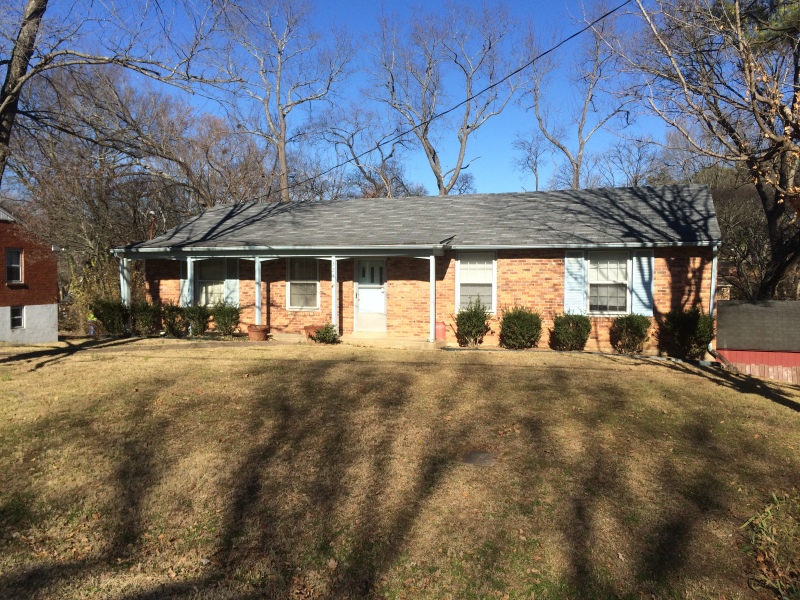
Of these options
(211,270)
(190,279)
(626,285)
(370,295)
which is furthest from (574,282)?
(190,279)

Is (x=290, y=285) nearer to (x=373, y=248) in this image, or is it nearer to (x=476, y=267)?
(x=373, y=248)

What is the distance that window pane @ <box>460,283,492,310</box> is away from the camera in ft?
49.9

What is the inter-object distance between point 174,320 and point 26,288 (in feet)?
43.7

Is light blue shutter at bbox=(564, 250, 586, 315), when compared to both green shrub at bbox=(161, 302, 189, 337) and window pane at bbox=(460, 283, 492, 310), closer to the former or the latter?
window pane at bbox=(460, 283, 492, 310)

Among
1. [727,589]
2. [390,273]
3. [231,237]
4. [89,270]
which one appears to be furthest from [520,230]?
[89,270]

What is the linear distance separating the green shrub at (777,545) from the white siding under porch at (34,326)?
86.1 feet

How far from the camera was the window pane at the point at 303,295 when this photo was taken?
16703 mm

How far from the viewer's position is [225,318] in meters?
15.9

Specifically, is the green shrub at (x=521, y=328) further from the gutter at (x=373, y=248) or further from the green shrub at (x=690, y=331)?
the green shrub at (x=690, y=331)

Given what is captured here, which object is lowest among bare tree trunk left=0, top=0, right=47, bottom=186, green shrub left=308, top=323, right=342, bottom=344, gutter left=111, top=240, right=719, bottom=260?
green shrub left=308, top=323, right=342, bottom=344

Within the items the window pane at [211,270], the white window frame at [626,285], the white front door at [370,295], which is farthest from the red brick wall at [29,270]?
the white window frame at [626,285]

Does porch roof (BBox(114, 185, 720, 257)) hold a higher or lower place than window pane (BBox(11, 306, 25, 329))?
higher

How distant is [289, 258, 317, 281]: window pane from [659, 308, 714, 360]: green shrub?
29.6 ft

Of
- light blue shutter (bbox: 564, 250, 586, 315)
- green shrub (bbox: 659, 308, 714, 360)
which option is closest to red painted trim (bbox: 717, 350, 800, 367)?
green shrub (bbox: 659, 308, 714, 360)
